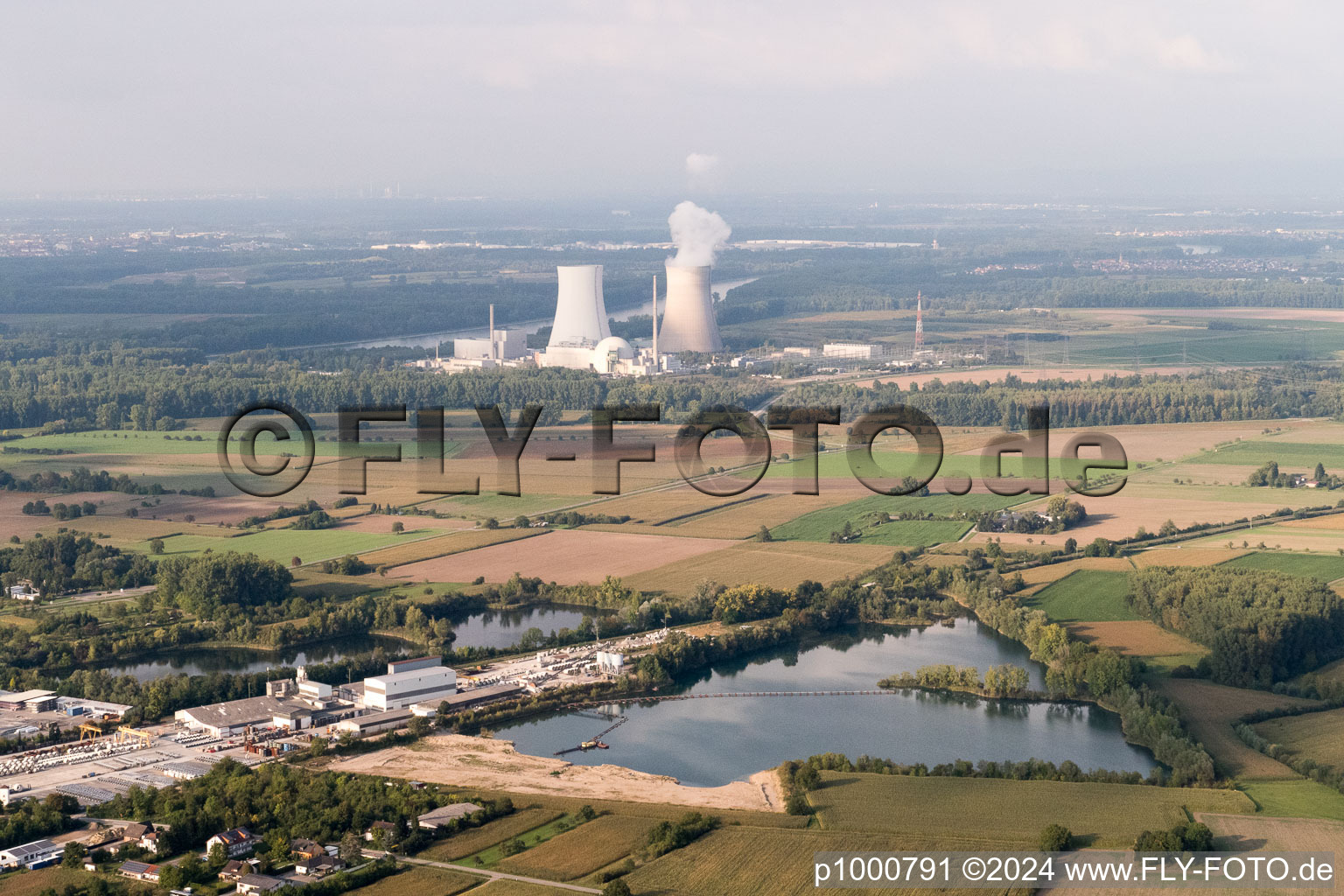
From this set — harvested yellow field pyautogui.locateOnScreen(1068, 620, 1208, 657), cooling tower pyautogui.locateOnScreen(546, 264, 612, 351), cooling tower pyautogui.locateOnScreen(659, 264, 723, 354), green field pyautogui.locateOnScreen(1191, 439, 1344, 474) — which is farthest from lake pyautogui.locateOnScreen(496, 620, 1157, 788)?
cooling tower pyautogui.locateOnScreen(546, 264, 612, 351)

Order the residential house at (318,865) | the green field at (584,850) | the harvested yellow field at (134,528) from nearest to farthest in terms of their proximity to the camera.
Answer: the residential house at (318,865), the green field at (584,850), the harvested yellow field at (134,528)

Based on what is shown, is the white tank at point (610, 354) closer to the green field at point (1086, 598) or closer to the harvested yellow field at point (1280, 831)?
the green field at point (1086, 598)

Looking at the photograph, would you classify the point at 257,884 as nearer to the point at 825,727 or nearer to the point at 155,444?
the point at 825,727

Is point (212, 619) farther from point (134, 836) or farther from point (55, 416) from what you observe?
point (55, 416)

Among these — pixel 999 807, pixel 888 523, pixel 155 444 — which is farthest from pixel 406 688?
pixel 155 444

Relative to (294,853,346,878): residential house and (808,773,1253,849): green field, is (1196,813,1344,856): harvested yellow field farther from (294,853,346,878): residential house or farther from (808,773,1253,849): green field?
(294,853,346,878): residential house

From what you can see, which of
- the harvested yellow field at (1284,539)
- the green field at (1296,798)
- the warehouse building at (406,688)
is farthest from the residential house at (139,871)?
the harvested yellow field at (1284,539)
